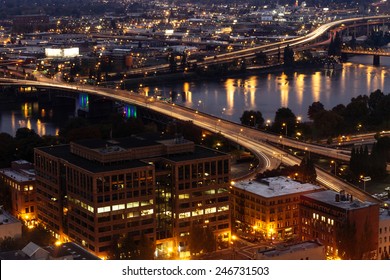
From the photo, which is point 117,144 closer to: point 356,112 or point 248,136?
point 248,136

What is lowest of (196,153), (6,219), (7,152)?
(7,152)

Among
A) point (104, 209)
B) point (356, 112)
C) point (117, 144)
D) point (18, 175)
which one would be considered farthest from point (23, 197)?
point (356, 112)

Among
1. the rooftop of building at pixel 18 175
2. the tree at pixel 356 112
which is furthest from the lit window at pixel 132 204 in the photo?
the tree at pixel 356 112

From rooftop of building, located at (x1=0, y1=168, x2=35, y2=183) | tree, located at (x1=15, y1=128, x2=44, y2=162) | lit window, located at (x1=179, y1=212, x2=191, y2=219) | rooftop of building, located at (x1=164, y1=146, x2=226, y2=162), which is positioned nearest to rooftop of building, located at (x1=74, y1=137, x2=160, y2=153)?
rooftop of building, located at (x1=164, y1=146, x2=226, y2=162)

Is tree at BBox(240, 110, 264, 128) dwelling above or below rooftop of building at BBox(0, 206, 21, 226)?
below

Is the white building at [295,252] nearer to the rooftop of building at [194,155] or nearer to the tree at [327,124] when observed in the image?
the rooftop of building at [194,155]

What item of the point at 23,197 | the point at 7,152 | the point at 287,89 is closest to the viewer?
the point at 23,197

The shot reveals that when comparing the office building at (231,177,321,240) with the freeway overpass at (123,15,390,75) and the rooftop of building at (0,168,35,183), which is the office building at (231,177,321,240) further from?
the freeway overpass at (123,15,390,75)
